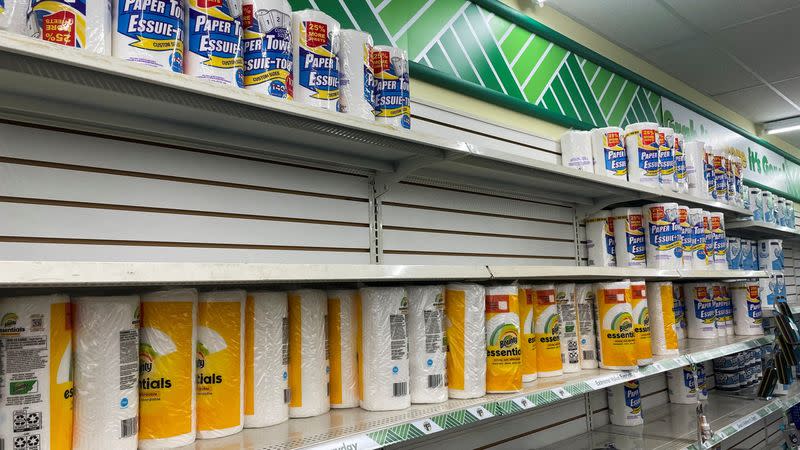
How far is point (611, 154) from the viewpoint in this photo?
2699 millimetres

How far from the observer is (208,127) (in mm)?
1486

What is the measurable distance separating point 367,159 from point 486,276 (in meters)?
0.57

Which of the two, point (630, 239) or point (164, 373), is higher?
point (630, 239)

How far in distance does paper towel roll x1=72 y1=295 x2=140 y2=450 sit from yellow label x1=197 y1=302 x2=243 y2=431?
6.3 inches

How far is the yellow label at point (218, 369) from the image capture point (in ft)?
4.09

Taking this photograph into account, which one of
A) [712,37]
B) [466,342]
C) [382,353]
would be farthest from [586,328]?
[712,37]

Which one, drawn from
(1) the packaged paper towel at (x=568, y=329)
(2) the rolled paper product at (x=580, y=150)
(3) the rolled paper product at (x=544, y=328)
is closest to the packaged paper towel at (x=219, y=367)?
(3) the rolled paper product at (x=544, y=328)

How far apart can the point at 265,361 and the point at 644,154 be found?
2.19m

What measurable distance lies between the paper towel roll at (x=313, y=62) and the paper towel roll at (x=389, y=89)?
187mm

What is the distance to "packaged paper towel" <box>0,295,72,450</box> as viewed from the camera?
0.98 metres

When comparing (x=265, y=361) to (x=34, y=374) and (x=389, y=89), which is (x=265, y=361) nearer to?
(x=34, y=374)

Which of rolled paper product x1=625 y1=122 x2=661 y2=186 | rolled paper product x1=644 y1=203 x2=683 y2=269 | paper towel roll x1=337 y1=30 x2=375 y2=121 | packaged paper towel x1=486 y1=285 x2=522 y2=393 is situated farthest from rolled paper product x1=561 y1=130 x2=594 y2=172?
paper towel roll x1=337 y1=30 x2=375 y2=121

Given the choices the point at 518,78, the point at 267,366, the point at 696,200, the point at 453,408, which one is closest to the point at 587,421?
the point at 696,200

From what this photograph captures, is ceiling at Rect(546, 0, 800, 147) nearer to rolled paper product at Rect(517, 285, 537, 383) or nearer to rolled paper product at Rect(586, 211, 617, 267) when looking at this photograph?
rolled paper product at Rect(586, 211, 617, 267)
